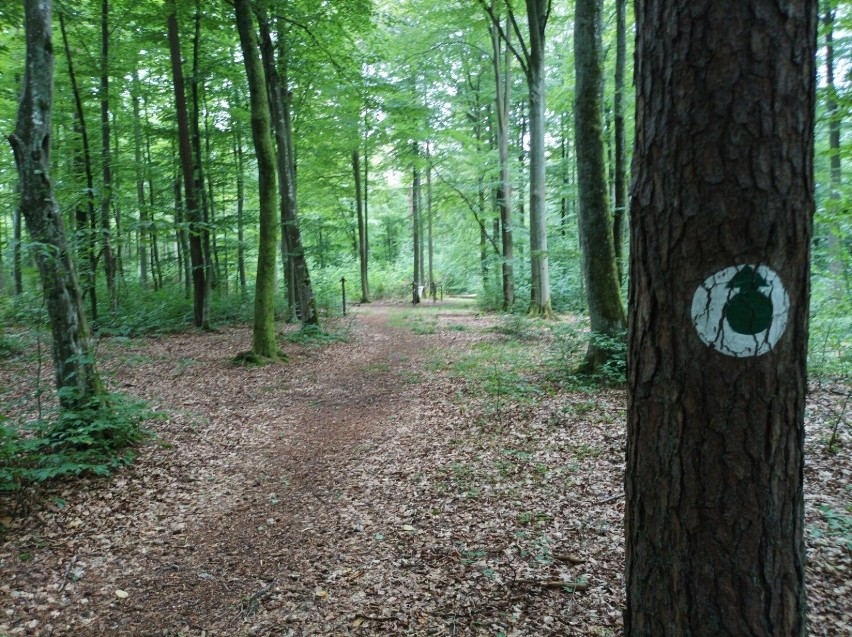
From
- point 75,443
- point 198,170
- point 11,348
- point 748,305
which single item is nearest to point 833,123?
point 748,305

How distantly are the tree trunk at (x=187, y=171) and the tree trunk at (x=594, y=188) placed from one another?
8.79 metres

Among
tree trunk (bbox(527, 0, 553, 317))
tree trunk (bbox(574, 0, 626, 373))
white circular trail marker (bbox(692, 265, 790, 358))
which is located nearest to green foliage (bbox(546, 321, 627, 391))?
tree trunk (bbox(574, 0, 626, 373))

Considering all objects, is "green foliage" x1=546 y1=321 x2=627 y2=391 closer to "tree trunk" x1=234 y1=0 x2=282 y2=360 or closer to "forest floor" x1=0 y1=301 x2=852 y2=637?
"forest floor" x1=0 y1=301 x2=852 y2=637

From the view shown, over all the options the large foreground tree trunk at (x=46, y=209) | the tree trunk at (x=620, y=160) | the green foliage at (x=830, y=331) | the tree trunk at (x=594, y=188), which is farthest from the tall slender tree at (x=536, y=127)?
the large foreground tree trunk at (x=46, y=209)

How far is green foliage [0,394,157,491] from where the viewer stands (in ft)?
14.4

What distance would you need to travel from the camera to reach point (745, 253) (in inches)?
62.2

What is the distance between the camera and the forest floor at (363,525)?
3182 mm

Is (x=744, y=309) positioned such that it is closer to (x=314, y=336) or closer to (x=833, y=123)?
(x=833, y=123)

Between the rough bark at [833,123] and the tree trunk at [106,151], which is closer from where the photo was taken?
the rough bark at [833,123]

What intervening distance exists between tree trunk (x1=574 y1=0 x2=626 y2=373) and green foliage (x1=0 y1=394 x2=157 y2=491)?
257 inches

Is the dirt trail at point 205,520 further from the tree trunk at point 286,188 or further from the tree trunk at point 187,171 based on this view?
the tree trunk at point 187,171

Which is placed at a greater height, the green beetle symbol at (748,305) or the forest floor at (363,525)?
the green beetle symbol at (748,305)

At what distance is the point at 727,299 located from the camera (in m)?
1.61

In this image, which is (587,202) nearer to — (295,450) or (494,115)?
(295,450)
